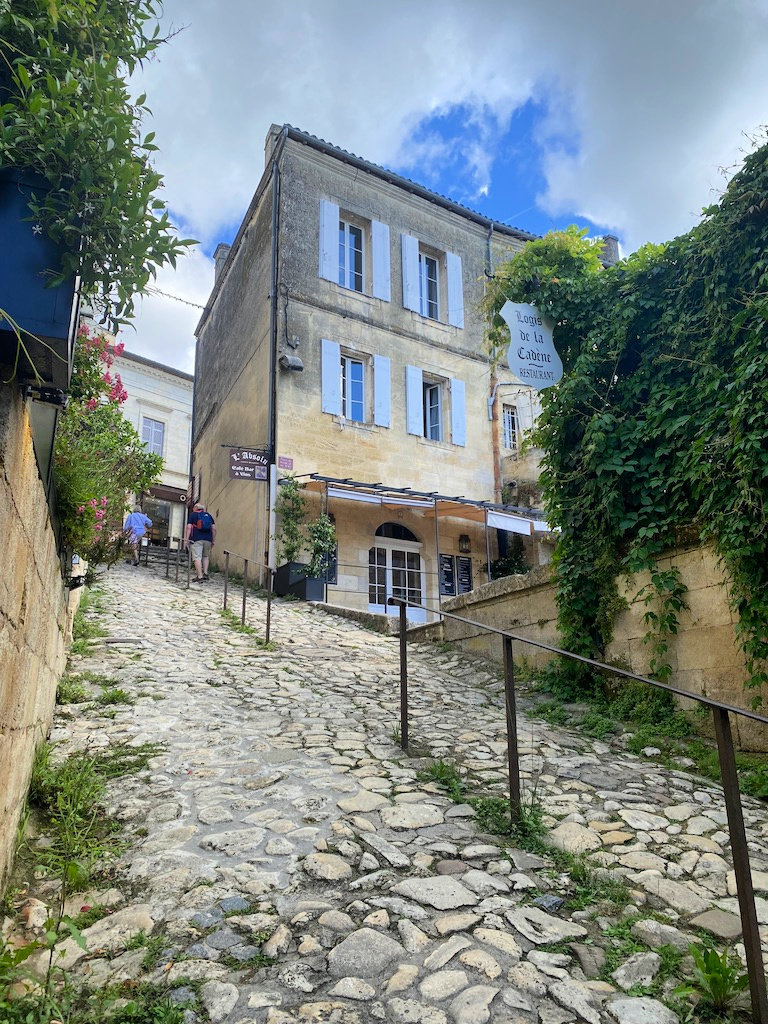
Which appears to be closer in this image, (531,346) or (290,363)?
(531,346)

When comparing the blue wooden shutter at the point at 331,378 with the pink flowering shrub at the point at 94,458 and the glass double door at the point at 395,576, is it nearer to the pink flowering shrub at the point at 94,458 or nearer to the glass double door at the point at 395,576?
the glass double door at the point at 395,576

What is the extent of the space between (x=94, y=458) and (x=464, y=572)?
455 inches

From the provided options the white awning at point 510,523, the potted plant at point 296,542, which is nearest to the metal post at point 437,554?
the white awning at point 510,523

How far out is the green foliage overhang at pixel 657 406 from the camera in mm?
4645

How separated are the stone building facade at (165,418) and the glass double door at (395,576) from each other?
1257cm

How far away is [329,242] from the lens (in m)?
15.1

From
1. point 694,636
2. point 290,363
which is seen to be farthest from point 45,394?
point 290,363

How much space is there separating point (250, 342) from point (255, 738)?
12.5 meters

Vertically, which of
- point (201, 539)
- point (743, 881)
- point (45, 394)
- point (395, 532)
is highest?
point (395, 532)

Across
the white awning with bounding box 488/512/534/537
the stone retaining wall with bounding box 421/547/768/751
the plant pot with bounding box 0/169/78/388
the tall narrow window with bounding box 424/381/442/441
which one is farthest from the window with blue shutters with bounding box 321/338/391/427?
the plant pot with bounding box 0/169/78/388

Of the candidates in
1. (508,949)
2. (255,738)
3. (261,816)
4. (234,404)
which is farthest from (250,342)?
(508,949)

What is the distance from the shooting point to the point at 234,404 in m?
16.6

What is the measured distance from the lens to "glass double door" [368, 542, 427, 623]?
1420 centimetres

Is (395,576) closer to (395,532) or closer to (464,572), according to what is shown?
(395,532)
